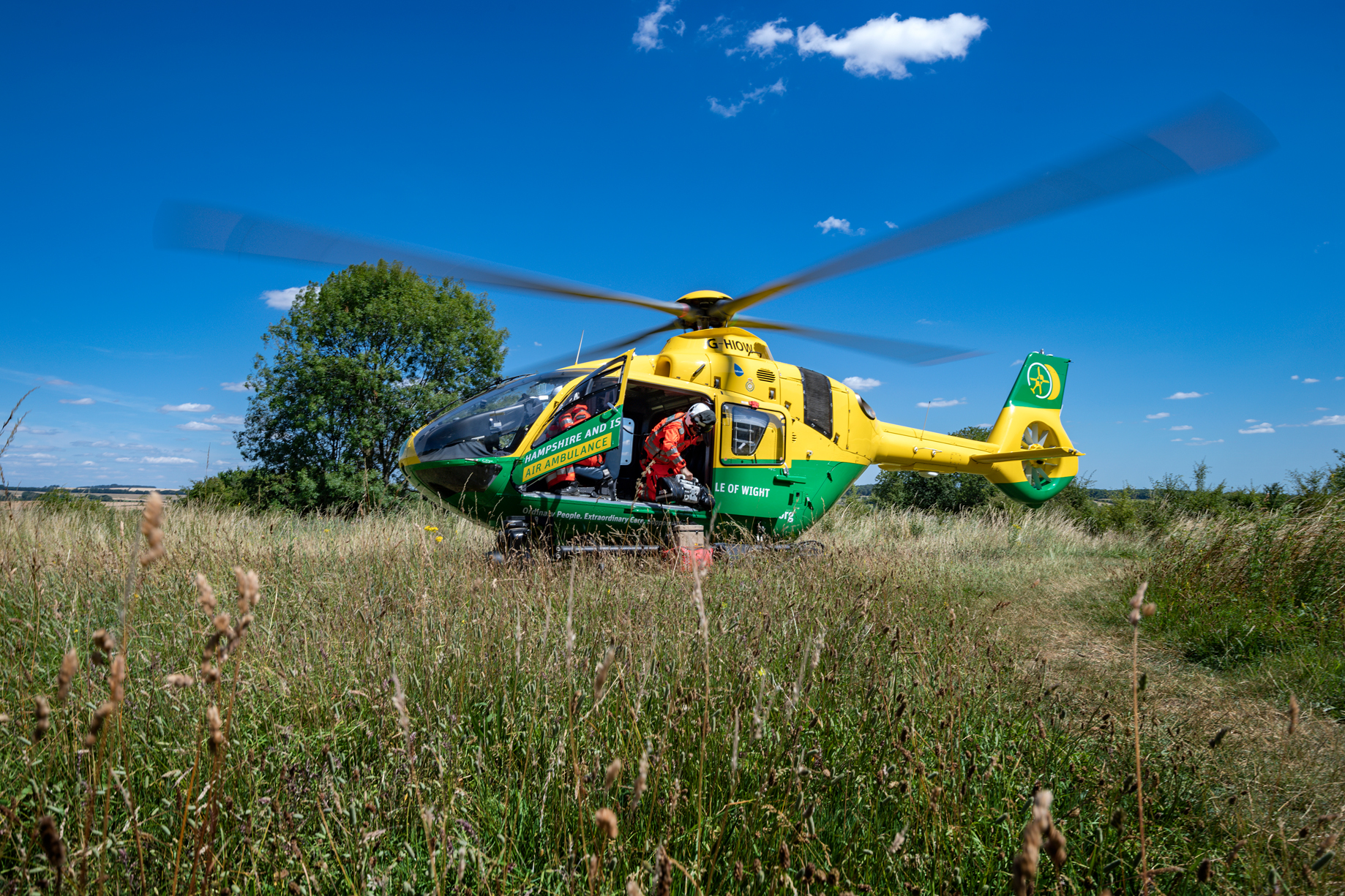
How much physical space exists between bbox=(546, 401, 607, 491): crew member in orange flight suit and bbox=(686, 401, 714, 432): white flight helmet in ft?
3.48

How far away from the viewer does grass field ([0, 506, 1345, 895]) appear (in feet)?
5.24

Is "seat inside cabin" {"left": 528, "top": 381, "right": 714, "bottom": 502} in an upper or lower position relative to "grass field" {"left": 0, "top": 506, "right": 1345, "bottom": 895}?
upper

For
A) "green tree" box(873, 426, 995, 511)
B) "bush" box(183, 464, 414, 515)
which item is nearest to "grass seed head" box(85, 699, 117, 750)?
"bush" box(183, 464, 414, 515)

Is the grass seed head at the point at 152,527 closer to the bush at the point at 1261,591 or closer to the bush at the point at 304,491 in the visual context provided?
the bush at the point at 1261,591

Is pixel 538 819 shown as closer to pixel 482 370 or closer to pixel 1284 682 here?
pixel 1284 682

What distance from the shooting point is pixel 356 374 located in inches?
637

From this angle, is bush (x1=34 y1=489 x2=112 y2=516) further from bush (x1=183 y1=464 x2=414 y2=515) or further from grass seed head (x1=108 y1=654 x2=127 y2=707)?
grass seed head (x1=108 y1=654 x2=127 y2=707)

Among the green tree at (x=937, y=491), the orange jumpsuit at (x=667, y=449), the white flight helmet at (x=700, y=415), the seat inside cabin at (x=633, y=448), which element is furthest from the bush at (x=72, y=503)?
the green tree at (x=937, y=491)

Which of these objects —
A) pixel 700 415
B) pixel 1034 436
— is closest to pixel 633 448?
pixel 700 415

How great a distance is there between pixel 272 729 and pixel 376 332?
16.8 m

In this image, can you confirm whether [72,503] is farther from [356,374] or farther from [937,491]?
[937,491]

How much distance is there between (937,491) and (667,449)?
16043 mm

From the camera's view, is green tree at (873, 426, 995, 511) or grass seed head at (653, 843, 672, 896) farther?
green tree at (873, 426, 995, 511)

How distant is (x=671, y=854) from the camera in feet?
5.66
